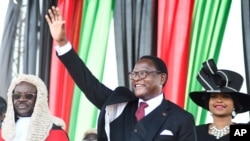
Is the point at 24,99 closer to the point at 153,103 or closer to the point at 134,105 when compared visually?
the point at 134,105

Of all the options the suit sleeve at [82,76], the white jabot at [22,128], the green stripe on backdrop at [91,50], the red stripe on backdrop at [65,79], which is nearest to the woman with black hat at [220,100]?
the suit sleeve at [82,76]

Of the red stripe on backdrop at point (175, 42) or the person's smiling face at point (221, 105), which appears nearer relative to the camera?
the person's smiling face at point (221, 105)

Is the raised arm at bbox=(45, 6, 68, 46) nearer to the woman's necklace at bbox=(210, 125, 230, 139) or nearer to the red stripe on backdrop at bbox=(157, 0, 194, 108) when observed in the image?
the woman's necklace at bbox=(210, 125, 230, 139)

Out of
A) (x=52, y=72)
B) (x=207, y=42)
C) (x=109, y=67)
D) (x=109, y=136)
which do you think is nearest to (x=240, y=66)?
(x=207, y=42)

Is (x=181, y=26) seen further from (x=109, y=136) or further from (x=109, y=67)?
(x=109, y=136)

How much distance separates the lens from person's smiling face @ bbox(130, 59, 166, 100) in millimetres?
3691

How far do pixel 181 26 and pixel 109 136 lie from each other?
80.2 inches

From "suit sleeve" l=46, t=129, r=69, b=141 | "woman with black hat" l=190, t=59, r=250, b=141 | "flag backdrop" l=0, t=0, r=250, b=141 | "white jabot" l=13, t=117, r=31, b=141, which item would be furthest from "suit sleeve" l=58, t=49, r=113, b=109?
"flag backdrop" l=0, t=0, r=250, b=141

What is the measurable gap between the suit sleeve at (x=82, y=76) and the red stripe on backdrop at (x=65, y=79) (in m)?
2.01

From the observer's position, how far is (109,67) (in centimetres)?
577

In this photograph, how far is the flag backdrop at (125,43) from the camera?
5.38 metres

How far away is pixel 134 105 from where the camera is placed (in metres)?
3.75

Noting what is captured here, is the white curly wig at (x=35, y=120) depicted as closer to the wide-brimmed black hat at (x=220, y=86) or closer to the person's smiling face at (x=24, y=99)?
the person's smiling face at (x=24, y=99)

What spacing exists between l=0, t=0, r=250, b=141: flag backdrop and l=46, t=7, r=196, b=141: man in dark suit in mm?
1609
